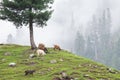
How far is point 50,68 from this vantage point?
49.9 metres

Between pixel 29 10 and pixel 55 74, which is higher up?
pixel 29 10

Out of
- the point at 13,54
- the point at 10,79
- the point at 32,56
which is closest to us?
the point at 10,79

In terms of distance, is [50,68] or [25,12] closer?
[50,68]

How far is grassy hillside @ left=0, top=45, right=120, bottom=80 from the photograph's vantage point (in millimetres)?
45594

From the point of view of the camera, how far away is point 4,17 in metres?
69.6

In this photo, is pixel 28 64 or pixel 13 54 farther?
pixel 13 54

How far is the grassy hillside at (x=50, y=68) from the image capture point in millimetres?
45594

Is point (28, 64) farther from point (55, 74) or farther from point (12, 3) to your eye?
point (12, 3)

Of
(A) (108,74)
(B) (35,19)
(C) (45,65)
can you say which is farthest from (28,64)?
(B) (35,19)

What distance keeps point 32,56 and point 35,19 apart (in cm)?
1095

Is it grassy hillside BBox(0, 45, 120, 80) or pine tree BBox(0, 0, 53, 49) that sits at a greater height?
pine tree BBox(0, 0, 53, 49)

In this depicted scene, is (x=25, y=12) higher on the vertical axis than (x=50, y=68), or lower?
higher

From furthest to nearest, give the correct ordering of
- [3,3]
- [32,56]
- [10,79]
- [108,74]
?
[3,3]
[32,56]
[108,74]
[10,79]

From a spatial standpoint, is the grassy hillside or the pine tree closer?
the grassy hillside
